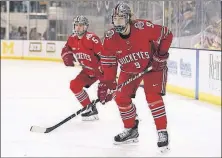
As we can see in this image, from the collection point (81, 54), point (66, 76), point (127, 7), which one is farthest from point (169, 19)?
point (66, 76)

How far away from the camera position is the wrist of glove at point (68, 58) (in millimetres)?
1556

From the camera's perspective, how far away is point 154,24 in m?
1.17

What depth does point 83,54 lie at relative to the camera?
220cm

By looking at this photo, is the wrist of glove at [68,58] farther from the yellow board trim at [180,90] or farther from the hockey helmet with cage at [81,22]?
the yellow board trim at [180,90]

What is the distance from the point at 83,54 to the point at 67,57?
1.95 ft

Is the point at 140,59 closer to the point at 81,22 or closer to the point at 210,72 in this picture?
the point at 81,22

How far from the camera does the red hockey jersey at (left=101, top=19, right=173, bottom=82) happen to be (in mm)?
1288

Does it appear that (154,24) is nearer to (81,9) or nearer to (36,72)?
(81,9)

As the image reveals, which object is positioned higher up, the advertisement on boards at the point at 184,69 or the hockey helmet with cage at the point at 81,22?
the hockey helmet with cage at the point at 81,22

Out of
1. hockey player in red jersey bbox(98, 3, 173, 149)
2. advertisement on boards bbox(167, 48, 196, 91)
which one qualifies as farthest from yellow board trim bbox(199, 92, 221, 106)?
hockey player in red jersey bbox(98, 3, 173, 149)

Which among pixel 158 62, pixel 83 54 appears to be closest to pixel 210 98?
pixel 83 54

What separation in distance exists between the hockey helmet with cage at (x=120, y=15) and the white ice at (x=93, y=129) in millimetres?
539

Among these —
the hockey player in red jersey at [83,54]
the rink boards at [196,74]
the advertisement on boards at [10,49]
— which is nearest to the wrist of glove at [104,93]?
the hockey player in red jersey at [83,54]

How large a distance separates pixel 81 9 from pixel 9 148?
2.23 metres
